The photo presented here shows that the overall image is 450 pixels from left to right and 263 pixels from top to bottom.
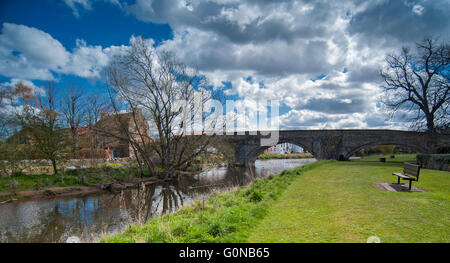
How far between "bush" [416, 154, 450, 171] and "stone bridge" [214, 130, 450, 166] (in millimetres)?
8617

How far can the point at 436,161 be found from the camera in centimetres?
1416

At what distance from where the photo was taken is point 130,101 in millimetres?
18578

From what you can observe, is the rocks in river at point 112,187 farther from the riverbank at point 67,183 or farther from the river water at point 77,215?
the river water at point 77,215

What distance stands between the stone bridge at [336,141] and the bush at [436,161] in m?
8.62

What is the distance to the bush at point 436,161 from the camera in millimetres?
13281

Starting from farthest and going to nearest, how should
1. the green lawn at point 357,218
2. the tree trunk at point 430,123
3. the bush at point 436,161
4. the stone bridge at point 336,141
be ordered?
the stone bridge at point 336,141 → the tree trunk at point 430,123 → the bush at point 436,161 → the green lawn at point 357,218

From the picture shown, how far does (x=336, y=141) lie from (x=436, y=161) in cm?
1347

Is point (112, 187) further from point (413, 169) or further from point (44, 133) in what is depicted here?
point (413, 169)

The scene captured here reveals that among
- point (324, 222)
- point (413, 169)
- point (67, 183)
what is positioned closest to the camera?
point (324, 222)

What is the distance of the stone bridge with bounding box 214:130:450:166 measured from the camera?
79.6 ft

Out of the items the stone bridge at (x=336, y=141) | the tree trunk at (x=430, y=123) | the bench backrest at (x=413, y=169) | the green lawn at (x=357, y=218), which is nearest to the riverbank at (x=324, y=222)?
the green lawn at (x=357, y=218)

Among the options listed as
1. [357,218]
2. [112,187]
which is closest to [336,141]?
[112,187]
